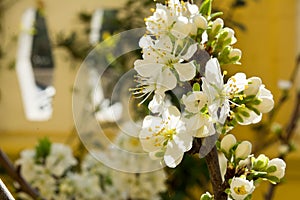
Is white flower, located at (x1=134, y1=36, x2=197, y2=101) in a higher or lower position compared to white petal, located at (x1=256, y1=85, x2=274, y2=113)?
higher

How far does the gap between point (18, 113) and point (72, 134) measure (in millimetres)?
273

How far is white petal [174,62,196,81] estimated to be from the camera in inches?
19.9

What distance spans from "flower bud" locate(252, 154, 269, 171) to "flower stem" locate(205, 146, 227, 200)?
40 mm

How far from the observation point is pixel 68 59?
1.99m

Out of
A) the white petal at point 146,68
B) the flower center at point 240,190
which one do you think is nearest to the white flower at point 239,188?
the flower center at point 240,190

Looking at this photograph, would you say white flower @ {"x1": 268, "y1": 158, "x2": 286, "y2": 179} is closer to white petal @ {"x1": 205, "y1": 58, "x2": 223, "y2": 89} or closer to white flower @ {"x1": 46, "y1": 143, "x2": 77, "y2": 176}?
white petal @ {"x1": 205, "y1": 58, "x2": 223, "y2": 89}

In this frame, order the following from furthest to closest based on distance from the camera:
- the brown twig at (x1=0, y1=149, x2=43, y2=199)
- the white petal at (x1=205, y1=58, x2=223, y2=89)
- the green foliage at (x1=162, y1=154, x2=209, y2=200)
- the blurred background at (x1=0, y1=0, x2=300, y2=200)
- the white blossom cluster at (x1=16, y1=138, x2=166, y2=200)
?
the blurred background at (x1=0, y1=0, x2=300, y2=200)
the green foliage at (x1=162, y1=154, x2=209, y2=200)
the white blossom cluster at (x1=16, y1=138, x2=166, y2=200)
the brown twig at (x1=0, y1=149, x2=43, y2=199)
the white petal at (x1=205, y1=58, x2=223, y2=89)

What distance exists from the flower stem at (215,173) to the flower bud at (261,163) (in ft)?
0.13

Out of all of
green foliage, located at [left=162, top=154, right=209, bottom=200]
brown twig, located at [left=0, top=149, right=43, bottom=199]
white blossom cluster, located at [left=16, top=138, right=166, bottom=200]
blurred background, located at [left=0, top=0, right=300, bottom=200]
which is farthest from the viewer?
blurred background, located at [left=0, top=0, right=300, bottom=200]

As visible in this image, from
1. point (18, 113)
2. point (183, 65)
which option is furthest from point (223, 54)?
point (18, 113)

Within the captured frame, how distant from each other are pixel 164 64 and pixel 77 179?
610 mm

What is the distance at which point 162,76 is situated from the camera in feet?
1.71

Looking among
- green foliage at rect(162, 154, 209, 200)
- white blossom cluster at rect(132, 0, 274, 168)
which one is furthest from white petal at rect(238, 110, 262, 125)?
green foliage at rect(162, 154, 209, 200)

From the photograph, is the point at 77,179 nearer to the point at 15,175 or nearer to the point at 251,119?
the point at 15,175
